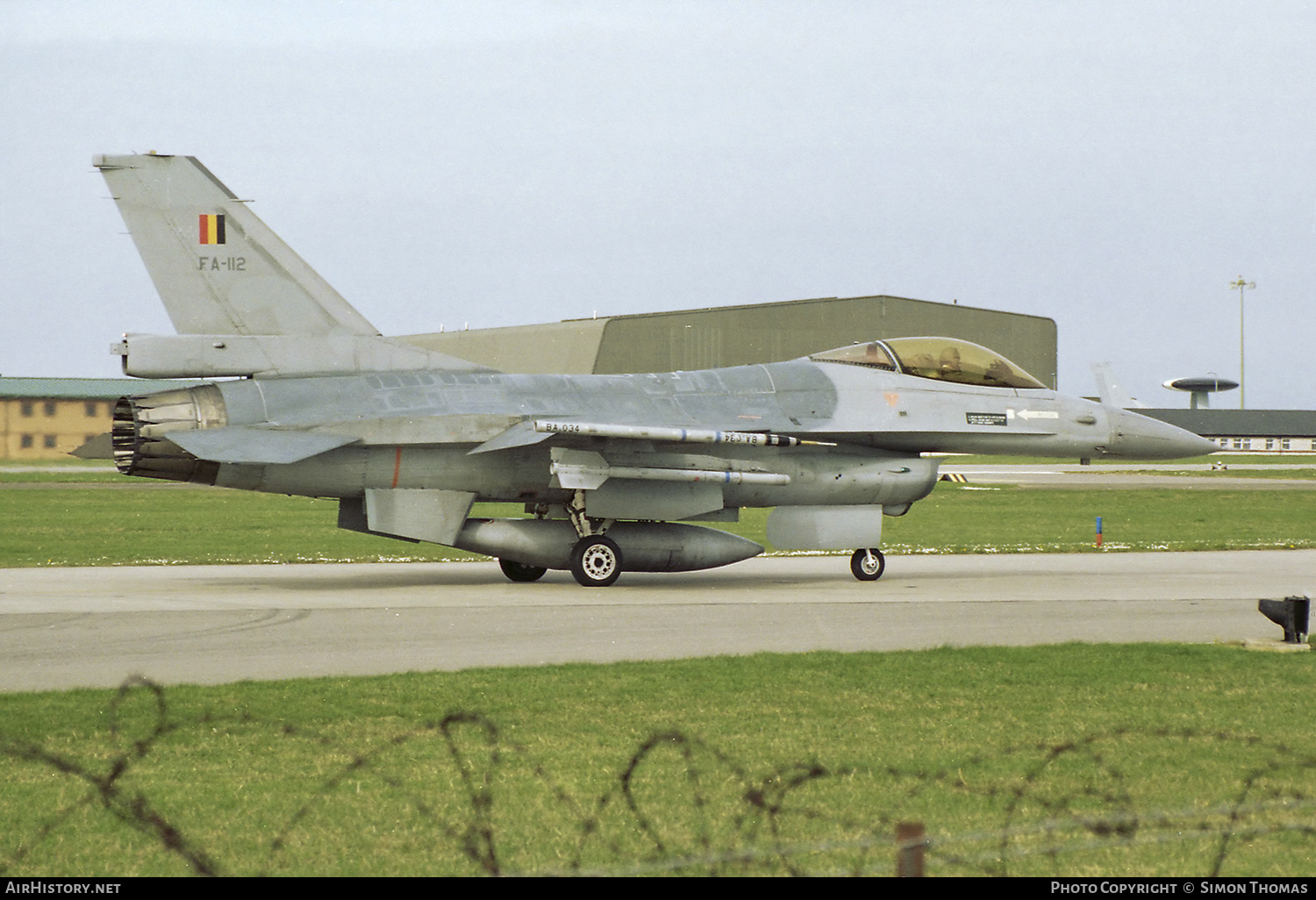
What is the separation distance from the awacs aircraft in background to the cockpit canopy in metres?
0.04

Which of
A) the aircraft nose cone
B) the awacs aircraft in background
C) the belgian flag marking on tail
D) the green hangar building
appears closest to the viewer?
the awacs aircraft in background

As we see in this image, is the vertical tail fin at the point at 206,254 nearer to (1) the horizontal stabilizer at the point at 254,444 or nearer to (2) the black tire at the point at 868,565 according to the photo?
(1) the horizontal stabilizer at the point at 254,444

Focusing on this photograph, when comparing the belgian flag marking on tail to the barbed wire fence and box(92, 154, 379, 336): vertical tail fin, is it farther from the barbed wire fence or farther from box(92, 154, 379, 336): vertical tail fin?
the barbed wire fence

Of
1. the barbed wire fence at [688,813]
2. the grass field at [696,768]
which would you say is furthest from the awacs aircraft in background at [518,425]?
the barbed wire fence at [688,813]

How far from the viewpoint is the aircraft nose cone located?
20.3 m

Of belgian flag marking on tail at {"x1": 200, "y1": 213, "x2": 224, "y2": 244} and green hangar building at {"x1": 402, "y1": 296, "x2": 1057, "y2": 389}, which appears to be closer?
belgian flag marking on tail at {"x1": 200, "y1": 213, "x2": 224, "y2": 244}

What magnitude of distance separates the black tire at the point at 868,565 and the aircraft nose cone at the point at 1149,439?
4314mm

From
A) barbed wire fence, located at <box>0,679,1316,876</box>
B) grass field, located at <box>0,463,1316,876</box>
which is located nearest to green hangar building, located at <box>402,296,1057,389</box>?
grass field, located at <box>0,463,1316,876</box>

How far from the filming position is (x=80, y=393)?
291 ft

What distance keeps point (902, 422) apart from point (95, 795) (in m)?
14.4

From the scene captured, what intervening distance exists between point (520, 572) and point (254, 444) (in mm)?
4923

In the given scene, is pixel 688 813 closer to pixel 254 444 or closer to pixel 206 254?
pixel 254 444
